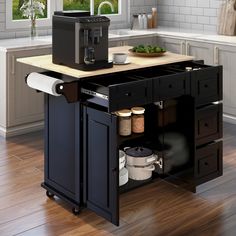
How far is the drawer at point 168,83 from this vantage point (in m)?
3.43

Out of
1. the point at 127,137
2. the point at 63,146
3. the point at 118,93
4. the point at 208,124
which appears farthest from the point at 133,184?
the point at 118,93

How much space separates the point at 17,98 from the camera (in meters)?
5.25

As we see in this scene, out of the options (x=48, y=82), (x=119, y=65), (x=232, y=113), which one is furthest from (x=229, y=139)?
(x=48, y=82)

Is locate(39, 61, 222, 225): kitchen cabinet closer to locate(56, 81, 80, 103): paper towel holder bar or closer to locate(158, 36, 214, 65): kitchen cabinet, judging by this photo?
locate(56, 81, 80, 103): paper towel holder bar

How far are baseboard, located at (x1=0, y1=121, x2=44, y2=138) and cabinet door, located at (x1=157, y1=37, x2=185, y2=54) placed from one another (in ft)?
5.91

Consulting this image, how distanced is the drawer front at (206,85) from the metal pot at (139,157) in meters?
0.53

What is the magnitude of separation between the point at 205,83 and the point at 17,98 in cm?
223

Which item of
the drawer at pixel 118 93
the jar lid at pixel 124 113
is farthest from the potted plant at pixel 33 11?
the jar lid at pixel 124 113

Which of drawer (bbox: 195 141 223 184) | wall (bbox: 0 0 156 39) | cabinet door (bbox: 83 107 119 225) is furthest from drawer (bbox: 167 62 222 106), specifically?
wall (bbox: 0 0 156 39)

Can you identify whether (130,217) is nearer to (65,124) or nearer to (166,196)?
(166,196)

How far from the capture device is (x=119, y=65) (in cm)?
364

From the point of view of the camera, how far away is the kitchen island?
3.25 meters

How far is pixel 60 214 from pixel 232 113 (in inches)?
108

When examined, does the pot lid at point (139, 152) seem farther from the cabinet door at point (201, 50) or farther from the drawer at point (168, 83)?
the cabinet door at point (201, 50)
